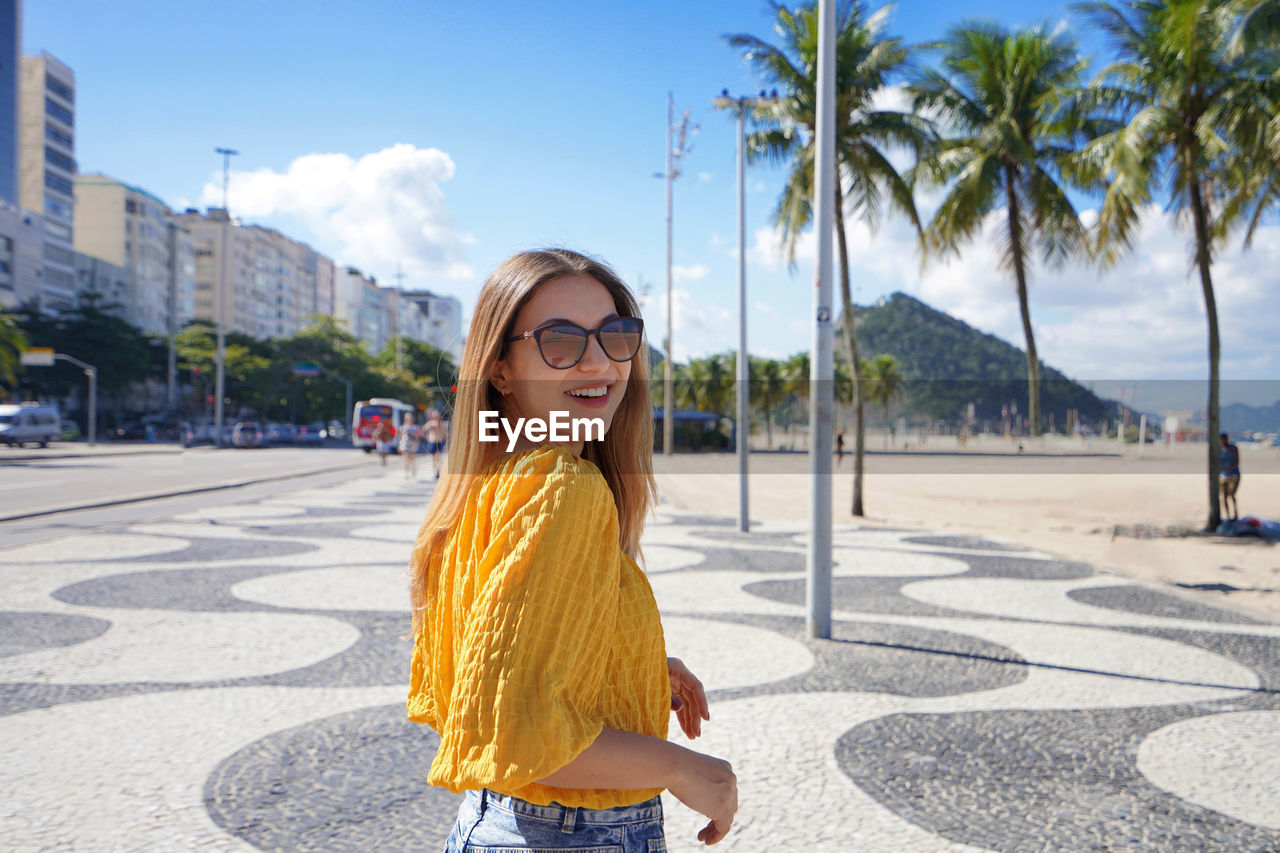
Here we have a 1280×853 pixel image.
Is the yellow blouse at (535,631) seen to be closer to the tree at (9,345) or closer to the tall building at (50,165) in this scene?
the tree at (9,345)

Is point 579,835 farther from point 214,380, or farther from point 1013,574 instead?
point 214,380

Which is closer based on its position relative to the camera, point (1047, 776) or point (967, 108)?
point (1047, 776)

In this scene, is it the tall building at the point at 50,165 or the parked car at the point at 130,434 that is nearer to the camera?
the parked car at the point at 130,434

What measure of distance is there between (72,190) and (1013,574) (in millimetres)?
84317

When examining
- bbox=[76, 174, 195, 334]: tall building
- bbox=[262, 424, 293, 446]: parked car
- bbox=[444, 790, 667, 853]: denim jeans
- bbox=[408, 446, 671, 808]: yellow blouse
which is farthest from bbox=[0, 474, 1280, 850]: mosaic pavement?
bbox=[76, 174, 195, 334]: tall building

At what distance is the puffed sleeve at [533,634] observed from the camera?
3.55 feet

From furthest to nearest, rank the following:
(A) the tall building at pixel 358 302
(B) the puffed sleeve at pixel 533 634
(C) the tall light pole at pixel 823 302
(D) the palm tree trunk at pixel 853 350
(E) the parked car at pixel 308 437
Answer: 1. (A) the tall building at pixel 358 302
2. (E) the parked car at pixel 308 437
3. (D) the palm tree trunk at pixel 853 350
4. (C) the tall light pole at pixel 823 302
5. (B) the puffed sleeve at pixel 533 634

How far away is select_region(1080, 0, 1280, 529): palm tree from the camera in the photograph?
1248cm

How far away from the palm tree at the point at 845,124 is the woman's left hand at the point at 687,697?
1357 cm

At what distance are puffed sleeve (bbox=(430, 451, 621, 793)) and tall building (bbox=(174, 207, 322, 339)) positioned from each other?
303ft

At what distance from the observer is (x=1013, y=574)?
9.16 m

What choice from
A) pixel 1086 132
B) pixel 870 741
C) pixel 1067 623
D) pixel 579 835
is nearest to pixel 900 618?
pixel 1067 623

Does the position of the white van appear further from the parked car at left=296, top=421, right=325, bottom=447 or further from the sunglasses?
the sunglasses

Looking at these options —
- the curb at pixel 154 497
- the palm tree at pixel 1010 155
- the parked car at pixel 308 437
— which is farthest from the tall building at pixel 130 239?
the palm tree at pixel 1010 155
